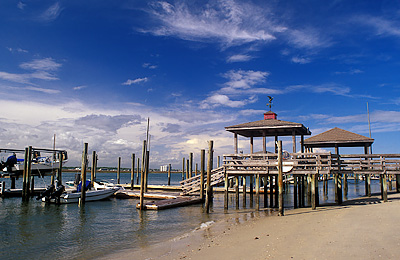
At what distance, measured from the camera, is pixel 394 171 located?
19.5m

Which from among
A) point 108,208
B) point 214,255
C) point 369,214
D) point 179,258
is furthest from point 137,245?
point 108,208

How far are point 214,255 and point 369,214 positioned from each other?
9504mm

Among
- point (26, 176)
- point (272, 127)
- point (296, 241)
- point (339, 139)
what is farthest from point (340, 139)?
point (26, 176)

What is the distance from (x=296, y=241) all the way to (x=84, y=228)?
1148 cm

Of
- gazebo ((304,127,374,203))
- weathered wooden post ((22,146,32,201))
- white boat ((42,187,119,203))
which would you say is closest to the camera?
white boat ((42,187,119,203))

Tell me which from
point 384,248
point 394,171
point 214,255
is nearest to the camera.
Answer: point 384,248

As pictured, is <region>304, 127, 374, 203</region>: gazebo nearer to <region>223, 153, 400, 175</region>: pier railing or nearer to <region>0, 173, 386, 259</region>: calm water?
<region>223, 153, 400, 175</region>: pier railing

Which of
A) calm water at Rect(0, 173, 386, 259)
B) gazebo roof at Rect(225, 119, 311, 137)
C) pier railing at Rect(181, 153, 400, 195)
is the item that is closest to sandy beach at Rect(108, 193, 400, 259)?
calm water at Rect(0, 173, 386, 259)

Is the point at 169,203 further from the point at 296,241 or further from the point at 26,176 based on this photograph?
the point at 26,176

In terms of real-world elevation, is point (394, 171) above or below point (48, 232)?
above

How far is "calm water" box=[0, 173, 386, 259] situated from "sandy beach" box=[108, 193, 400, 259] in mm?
1728

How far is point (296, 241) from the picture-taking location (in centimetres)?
959

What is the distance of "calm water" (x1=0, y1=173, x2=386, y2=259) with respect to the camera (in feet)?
37.5

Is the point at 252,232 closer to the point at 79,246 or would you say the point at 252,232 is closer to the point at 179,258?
the point at 179,258
